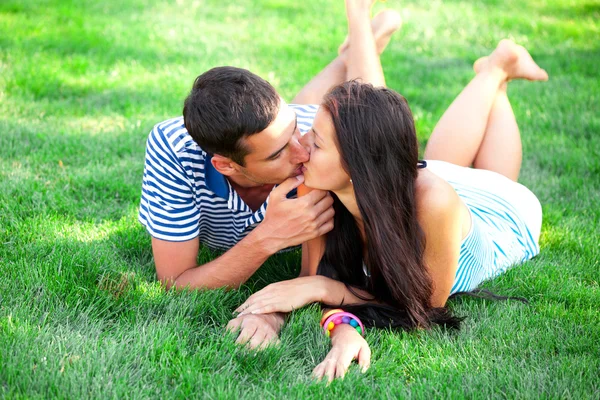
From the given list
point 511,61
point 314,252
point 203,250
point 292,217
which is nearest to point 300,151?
point 292,217

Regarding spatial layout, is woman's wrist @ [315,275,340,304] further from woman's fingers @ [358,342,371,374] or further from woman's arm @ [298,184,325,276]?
woman's fingers @ [358,342,371,374]

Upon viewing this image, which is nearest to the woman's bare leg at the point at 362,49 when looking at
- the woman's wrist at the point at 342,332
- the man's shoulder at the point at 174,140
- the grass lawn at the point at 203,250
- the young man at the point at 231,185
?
the young man at the point at 231,185

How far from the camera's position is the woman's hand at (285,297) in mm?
2994

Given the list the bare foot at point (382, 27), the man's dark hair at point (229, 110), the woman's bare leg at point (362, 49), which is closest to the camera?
the man's dark hair at point (229, 110)

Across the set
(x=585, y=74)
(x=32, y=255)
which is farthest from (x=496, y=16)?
(x=32, y=255)

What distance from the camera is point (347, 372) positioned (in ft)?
8.71

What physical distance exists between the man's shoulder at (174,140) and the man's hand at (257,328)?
0.80 metres

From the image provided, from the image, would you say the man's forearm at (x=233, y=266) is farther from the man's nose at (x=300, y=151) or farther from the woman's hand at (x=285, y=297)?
the man's nose at (x=300, y=151)

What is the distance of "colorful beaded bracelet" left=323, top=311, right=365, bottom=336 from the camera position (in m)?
2.96

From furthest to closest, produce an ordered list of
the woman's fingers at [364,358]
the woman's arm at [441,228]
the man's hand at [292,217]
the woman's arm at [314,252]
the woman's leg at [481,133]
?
the woman's leg at [481,133], the woman's arm at [314,252], the man's hand at [292,217], the woman's arm at [441,228], the woman's fingers at [364,358]

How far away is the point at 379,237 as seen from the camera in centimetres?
288

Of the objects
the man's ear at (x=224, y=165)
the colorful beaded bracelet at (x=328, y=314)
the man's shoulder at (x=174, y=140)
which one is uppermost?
the man's shoulder at (x=174, y=140)

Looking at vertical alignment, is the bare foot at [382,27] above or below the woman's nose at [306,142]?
above

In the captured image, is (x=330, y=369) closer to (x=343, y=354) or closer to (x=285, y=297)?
(x=343, y=354)
